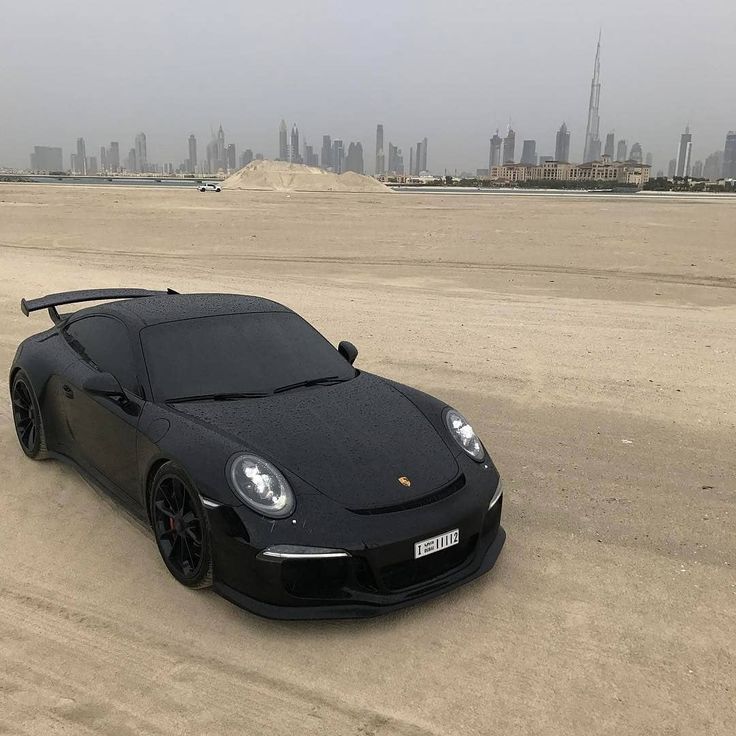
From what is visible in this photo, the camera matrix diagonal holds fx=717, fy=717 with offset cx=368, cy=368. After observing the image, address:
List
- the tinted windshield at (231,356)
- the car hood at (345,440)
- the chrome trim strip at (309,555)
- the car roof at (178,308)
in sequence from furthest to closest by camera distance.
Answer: the car roof at (178,308)
the tinted windshield at (231,356)
the car hood at (345,440)
the chrome trim strip at (309,555)

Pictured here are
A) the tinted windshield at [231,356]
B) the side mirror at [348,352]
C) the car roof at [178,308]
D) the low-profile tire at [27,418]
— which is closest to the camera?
the tinted windshield at [231,356]

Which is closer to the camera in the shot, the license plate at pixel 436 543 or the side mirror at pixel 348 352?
the license plate at pixel 436 543

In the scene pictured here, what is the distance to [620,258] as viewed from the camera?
1941 centimetres

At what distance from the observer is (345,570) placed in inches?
130

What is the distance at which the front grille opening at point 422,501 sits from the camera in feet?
11.2

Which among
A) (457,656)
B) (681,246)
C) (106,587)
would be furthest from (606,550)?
(681,246)

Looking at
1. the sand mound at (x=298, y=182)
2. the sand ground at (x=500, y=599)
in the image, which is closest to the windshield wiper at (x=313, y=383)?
the sand ground at (x=500, y=599)

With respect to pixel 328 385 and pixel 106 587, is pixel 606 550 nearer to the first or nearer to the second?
pixel 328 385

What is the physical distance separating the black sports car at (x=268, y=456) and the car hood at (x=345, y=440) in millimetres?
11

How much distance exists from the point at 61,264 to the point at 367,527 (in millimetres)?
16328

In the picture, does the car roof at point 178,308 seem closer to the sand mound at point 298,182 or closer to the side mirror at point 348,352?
the side mirror at point 348,352

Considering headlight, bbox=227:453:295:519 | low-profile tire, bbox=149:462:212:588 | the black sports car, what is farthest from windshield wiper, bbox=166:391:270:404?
headlight, bbox=227:453:295:519

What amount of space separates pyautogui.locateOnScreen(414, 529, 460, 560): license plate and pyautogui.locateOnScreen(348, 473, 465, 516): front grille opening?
0.17 metres

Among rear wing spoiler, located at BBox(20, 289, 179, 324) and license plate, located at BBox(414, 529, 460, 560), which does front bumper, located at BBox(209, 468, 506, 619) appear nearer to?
license plate, located at BBox(414, 529, 460, 560)
